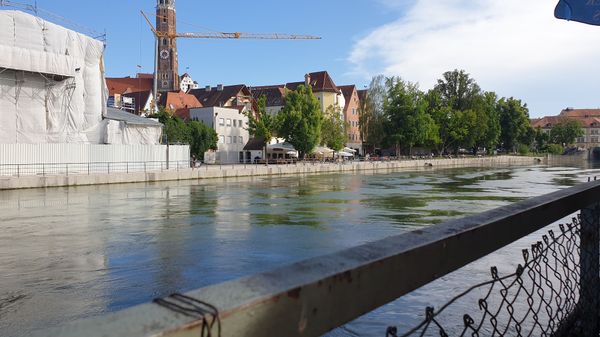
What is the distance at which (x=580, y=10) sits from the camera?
15.4 feet

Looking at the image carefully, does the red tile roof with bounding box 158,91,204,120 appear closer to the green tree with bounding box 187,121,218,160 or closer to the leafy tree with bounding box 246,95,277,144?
the leafy tree with bounding box 246,95,277,144

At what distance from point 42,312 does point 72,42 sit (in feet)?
118

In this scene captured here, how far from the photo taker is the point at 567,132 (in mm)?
140875

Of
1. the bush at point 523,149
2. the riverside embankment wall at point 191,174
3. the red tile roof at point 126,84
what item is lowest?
the riverside embankment wall at point 191,174

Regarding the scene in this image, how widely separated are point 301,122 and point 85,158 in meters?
31.7

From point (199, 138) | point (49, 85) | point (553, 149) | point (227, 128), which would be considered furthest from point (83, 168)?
point (553, 149)

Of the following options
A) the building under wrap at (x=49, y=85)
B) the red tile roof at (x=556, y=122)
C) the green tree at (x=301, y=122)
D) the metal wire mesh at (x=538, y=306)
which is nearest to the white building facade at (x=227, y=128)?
the green tree at (x=301, y=122)

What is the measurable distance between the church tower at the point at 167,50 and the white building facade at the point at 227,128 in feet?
225

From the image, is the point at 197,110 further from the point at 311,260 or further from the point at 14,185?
the point at 311,260

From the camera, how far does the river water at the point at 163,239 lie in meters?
8.00

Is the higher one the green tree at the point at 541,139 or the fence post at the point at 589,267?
the green tree at the point at 541,139

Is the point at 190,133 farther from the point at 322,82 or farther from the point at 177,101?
the point at 322,82

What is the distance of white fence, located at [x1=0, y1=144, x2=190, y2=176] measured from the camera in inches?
1276

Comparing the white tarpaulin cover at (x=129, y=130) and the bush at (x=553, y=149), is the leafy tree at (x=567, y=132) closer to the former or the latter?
the bush at (x=553, y=149)
